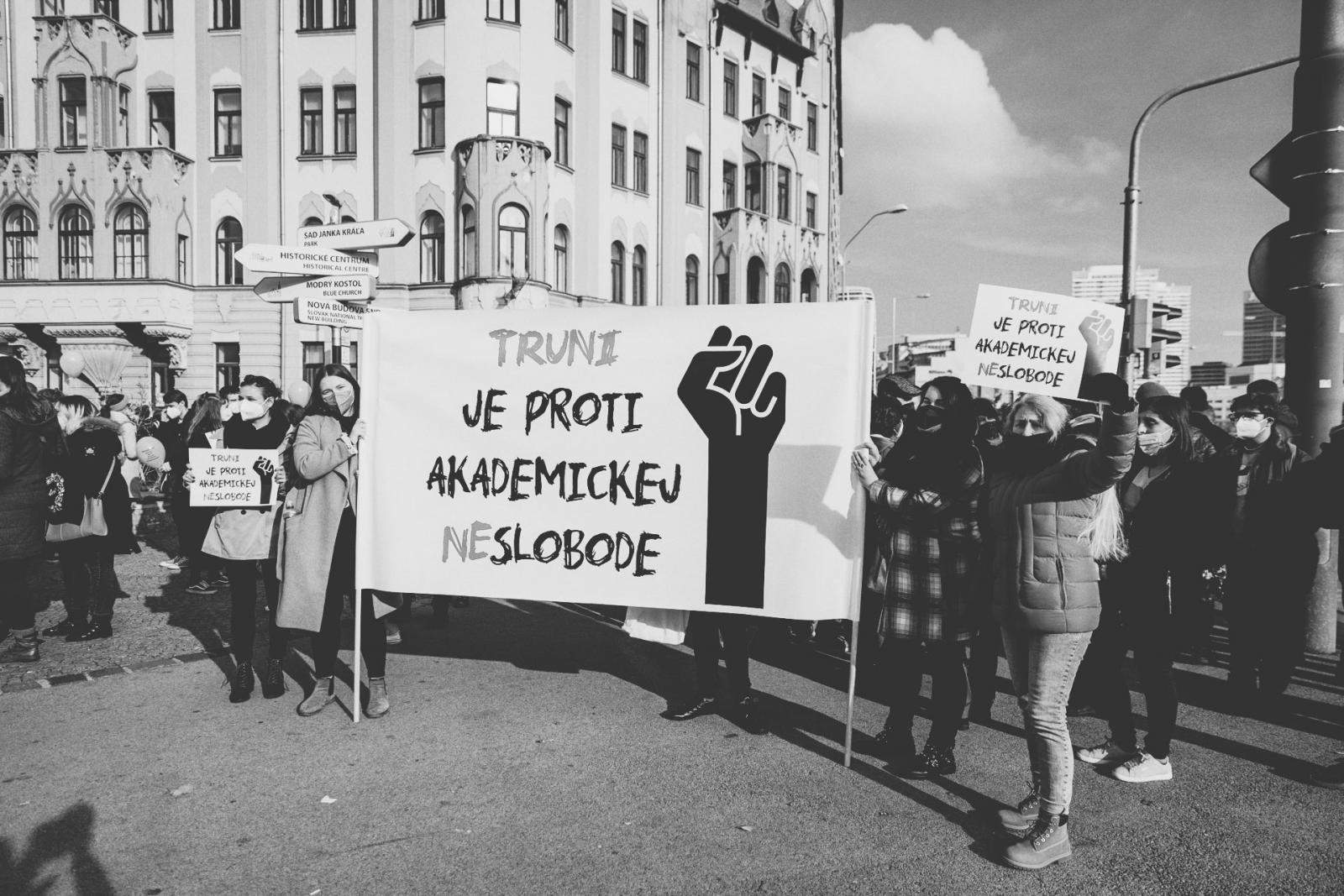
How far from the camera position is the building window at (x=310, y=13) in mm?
24391

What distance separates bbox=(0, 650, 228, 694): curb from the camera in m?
5.46

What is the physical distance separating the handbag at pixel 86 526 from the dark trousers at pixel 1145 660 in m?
6.56

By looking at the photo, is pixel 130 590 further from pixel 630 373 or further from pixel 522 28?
pixel 522 28

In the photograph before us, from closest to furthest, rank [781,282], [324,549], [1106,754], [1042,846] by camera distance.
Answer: [1042,846] < [1106,754] < [324,549] < [781,282]

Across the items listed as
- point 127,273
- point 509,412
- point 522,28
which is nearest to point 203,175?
point 127,273

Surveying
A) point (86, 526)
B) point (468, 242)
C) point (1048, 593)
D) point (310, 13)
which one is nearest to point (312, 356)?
point (468, 242)

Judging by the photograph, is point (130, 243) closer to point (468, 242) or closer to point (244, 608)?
point (468, 242)

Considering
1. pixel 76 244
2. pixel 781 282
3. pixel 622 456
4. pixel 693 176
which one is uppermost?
pixel 693 176

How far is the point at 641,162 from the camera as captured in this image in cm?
2770

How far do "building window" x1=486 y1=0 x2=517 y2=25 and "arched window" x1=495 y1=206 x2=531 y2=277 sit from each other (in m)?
4.88

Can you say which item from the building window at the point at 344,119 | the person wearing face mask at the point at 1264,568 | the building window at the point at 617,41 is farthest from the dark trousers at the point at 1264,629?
the building window at the point at 617,41

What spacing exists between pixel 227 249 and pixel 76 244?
13.2ft

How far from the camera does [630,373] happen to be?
4574mm

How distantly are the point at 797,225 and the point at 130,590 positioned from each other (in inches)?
1083
